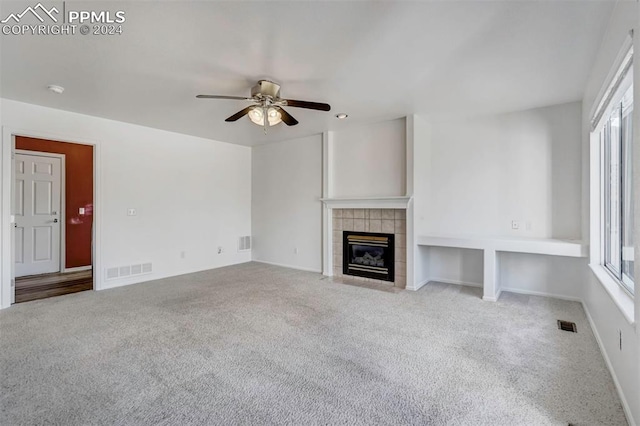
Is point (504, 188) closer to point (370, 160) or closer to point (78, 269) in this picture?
point (370, 160)

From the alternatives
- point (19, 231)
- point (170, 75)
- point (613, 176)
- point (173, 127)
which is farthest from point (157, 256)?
point (613, 176)

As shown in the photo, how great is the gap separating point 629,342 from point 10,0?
428 centimetres

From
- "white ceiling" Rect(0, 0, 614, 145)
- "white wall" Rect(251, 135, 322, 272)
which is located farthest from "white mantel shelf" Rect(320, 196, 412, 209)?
"white ceiling" Rect(0, 0, 614, 145)

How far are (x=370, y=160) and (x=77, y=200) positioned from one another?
5662 millimetres

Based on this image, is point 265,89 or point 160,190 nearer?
point 265,89

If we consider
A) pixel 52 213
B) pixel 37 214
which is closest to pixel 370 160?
pixel 52 213

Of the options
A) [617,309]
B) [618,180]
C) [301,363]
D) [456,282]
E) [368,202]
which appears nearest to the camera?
[617,309]

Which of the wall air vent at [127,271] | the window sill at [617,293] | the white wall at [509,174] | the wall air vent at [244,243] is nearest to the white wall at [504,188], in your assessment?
the white wall at [509,174]

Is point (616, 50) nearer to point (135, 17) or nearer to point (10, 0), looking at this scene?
point (135, 17)

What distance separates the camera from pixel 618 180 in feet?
8.11

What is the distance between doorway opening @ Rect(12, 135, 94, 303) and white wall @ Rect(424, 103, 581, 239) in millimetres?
5799

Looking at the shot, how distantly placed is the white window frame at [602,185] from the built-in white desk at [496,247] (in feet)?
0.69

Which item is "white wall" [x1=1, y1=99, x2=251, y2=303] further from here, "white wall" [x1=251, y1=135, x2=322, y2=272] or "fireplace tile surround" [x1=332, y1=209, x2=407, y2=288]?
"fireplace tile surround" [x1=332, y1=209, x2=407, y2=288]

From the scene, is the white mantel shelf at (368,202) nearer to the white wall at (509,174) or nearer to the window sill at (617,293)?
the white wall at (509,174)
